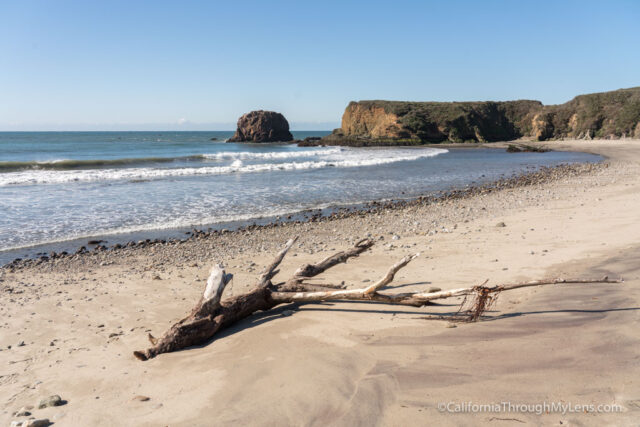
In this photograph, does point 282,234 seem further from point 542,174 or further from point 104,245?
point 542,174

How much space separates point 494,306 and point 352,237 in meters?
5.21

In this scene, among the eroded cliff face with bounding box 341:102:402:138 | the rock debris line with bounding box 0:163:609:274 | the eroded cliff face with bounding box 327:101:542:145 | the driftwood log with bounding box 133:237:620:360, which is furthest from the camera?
the eroded cliff face with bounding box 341:102:402:138

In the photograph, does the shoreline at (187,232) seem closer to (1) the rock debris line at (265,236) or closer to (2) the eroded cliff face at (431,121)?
(1) the rock debris line at (265,236)

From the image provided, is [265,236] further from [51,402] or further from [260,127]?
[260,127]

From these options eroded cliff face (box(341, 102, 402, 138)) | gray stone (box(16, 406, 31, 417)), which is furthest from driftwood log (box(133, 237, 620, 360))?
eroded cliff face (box(341, 102, 402, 138))

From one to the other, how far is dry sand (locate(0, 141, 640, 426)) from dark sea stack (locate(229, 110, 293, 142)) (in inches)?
3001

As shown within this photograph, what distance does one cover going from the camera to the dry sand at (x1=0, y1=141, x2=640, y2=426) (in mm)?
2848

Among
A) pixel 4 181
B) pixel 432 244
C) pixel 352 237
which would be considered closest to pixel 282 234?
pixel 352 237

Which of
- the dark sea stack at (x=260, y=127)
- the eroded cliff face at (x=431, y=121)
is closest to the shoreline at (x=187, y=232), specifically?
the eroded cliff face at (x=431, y=121)

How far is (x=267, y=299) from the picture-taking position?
4930mm

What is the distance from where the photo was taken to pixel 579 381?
286cm

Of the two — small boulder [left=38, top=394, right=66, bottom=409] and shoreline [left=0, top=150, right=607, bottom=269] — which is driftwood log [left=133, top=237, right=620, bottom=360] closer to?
small boulder [left=38, top=394, right=66, bottom=409]

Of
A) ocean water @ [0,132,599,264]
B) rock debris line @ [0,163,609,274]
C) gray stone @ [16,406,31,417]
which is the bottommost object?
gray stone @ [16,406,31,417]

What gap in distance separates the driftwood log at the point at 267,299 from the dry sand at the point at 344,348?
146 millimetres
